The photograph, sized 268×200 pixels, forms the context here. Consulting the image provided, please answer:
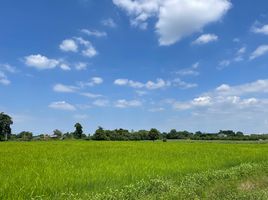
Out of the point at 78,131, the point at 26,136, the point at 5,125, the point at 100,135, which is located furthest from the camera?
the point at 78,131

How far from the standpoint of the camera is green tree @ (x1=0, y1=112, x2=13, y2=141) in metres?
88.8

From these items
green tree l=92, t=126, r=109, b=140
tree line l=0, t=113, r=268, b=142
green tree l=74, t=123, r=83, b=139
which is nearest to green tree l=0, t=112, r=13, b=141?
tree line l=0, t=113, r=268, b=142

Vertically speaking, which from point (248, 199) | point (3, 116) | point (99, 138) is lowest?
point (248, 199)

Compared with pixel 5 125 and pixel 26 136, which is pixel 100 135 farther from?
pixel 5 125

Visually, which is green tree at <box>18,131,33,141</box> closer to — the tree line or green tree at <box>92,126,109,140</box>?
the tree line

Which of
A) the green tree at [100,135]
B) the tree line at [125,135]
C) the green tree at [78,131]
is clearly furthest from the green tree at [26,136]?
the green tree at [100,135]

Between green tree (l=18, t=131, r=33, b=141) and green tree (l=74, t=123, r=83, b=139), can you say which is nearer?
green tree (l=18, t=131, r=33, b=141)

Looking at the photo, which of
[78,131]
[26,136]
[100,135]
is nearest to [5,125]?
[26,136]

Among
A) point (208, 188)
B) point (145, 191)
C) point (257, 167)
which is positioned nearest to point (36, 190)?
point (145, 191)

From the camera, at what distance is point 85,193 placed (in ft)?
28.9

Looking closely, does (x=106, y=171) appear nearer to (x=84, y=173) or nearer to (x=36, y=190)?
(x=84, y=173)

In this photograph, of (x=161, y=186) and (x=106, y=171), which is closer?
(x=161, y=186)

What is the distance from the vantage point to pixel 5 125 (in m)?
90.8

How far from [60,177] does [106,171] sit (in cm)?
189
